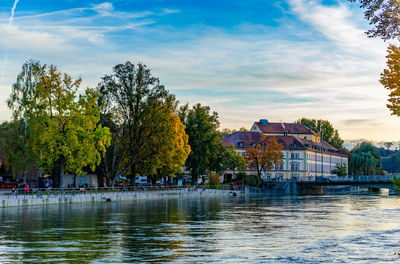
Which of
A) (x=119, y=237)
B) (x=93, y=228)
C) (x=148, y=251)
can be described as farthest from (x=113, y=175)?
(x=148, y=251)

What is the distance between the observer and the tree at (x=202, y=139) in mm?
105688

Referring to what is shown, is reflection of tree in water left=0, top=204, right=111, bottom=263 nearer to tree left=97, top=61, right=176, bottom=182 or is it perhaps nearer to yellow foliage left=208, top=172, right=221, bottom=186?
tree left=97, top=61, right=176, bottom=182

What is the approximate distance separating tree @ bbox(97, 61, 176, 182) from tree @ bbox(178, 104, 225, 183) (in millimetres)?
21303

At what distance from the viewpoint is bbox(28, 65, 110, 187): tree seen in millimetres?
68562

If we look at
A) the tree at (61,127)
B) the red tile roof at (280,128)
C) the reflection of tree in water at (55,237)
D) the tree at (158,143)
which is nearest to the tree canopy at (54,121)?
the tree at (61,127)

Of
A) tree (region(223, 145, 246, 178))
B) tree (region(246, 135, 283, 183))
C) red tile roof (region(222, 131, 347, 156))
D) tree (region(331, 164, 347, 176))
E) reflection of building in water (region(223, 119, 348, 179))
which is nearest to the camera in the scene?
tree (region(223, 145, 246, 178))

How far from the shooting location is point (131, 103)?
83.3m

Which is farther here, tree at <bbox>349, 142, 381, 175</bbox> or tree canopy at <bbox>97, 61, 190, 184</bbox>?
tree at <bbox>349, 142, 381, 175</bbox>

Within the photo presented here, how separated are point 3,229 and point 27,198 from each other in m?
26.4

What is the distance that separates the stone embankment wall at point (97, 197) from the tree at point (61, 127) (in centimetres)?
374

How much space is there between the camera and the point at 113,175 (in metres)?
81.2

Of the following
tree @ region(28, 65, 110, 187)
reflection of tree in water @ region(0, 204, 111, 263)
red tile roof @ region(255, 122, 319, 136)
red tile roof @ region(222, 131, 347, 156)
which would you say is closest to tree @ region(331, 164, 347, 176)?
red tile roof @ region(255, 122, 319, 136)

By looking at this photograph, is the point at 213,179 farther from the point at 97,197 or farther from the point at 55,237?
the point at 55,237

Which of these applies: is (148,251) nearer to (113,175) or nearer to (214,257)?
(214,257)
